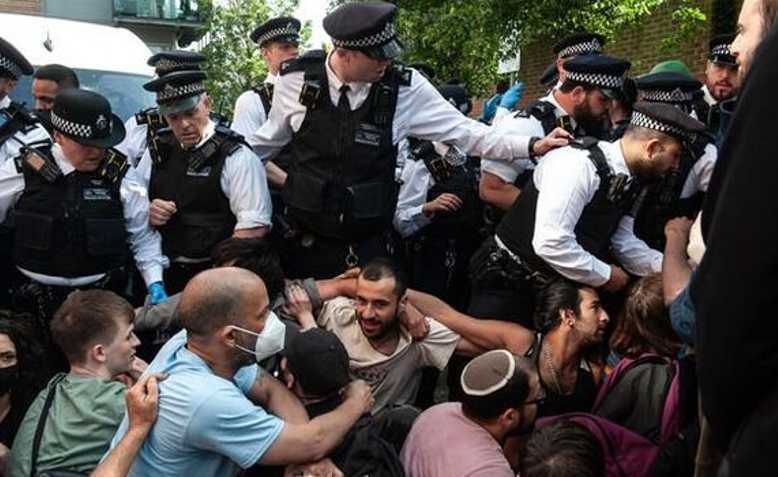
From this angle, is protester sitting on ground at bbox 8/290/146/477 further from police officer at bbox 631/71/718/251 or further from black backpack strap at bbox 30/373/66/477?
police officer at bbox 631/71/718/251

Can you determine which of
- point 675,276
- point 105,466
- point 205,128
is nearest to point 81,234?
point 205,128

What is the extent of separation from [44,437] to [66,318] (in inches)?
17.8

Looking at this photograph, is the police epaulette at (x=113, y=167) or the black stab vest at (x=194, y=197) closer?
the police epaulette at (x=113, y=167)

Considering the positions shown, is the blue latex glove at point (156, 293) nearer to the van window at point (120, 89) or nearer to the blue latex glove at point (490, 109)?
the van window at point (120, 89)

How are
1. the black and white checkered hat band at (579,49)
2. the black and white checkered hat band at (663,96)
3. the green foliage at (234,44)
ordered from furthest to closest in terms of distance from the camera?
the green foliage at (234,44)
the black and white checkered hat band at (579,49)
the black and white checkered hat band at (663,96)

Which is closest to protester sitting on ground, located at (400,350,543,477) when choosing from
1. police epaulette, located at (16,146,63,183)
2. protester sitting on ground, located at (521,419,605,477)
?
protester sitting on ground, located at (521,419,605,477)

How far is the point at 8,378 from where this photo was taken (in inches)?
113

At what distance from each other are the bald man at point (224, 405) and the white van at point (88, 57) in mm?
3612

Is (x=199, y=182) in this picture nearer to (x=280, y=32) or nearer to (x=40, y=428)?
(x=40, y=428)

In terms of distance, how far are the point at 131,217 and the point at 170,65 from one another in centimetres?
159

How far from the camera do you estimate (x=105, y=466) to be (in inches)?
86.9

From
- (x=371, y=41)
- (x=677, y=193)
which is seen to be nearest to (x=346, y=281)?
(x=371, y=41)

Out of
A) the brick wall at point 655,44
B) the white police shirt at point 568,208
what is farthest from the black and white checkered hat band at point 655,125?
the brick wall at point 655,44

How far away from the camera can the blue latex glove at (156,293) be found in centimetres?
371
